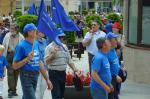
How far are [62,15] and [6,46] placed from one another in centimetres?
153

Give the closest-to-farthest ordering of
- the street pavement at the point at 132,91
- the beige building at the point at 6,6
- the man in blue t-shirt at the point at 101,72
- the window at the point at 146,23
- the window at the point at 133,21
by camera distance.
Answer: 1. the man in blue t-shirt at the point at 101,72
2. the street pavement at the point at 132,91
3. the window at the point at 146,23
4. the window at the point at 133,21
5. the beige building at the point at 6,6

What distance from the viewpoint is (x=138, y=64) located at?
53.3ft

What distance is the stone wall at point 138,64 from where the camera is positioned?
15938mm

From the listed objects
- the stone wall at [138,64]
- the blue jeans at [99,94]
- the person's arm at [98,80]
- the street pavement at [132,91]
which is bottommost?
the street pavement at [132,91]

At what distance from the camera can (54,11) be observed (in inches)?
543

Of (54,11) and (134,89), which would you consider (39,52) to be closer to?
(54,11)

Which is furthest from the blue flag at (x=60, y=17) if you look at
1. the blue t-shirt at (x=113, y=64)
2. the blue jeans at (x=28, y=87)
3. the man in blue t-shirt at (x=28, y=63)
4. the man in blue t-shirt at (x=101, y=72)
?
the man in blue t-shirt at (x=101, y=72)

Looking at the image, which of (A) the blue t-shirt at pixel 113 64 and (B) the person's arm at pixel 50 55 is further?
(B) the person's arm at pixel 50 55

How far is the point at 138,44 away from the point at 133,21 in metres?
0.88

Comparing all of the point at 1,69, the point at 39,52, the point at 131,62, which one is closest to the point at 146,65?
the point at 131,62

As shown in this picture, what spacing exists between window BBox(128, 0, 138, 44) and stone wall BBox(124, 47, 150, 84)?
36 centimetres

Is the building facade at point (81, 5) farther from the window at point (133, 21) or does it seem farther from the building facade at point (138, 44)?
the building facade at point (138, 44)

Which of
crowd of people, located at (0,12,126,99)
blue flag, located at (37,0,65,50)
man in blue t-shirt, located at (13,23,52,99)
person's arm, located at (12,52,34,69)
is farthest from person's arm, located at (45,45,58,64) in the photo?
person's arm, located at (12,52,34,69)

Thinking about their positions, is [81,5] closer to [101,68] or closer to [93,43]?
[93,43]
